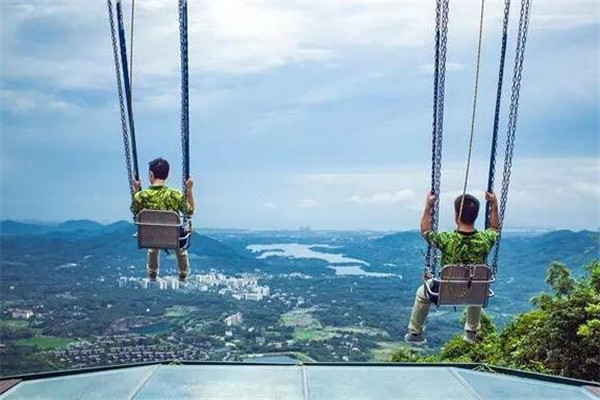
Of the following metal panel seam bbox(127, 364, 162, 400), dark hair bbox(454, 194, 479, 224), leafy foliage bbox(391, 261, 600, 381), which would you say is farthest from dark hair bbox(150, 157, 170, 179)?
leafy foliage bbox(391, 261, 600, 381)

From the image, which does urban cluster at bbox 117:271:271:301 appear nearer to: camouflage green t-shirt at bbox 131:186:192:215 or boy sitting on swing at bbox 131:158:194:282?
boy sitting on swing at bbox 131:158:194:282

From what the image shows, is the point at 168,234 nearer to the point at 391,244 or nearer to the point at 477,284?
the point at 477,284

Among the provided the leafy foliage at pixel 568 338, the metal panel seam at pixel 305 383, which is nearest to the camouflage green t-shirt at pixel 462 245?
the metal panel seam at pixel 305 383

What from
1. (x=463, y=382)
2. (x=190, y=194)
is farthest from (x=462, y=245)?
(x=190, y=194)

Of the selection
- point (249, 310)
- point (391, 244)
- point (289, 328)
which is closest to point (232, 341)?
point (289, 328)

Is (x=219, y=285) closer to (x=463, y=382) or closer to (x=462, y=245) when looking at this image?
(x=462, y=245)
